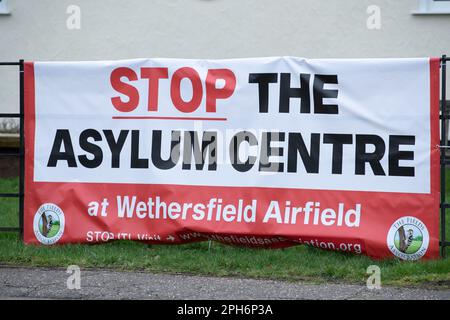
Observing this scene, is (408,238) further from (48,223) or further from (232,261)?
(48,223)

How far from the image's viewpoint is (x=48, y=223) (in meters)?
8.08

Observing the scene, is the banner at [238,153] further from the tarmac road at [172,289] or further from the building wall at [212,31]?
the building wall at [212,31]

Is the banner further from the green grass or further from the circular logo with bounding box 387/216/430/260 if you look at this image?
the green grass

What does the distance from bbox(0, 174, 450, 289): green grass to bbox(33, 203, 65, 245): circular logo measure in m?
0.15

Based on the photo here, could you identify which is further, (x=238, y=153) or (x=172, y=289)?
(x=238, y=153)

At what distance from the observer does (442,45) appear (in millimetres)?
13516

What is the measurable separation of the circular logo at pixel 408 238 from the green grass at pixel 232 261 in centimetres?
12

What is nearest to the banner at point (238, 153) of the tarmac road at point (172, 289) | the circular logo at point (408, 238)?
the circular logo at point (408, 238)

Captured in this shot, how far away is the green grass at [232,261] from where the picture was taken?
6.93 meters

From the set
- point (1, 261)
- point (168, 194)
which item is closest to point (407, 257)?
point (168, 194)

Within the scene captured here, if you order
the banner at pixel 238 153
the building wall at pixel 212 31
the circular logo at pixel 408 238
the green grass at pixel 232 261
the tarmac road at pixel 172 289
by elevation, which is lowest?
the tarmac road at pixel 172 289

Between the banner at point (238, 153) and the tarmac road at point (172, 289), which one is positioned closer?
the tarmac road at point (172, 289)

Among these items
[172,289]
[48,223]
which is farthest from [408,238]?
[48,223]

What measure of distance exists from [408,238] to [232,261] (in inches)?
63.2
